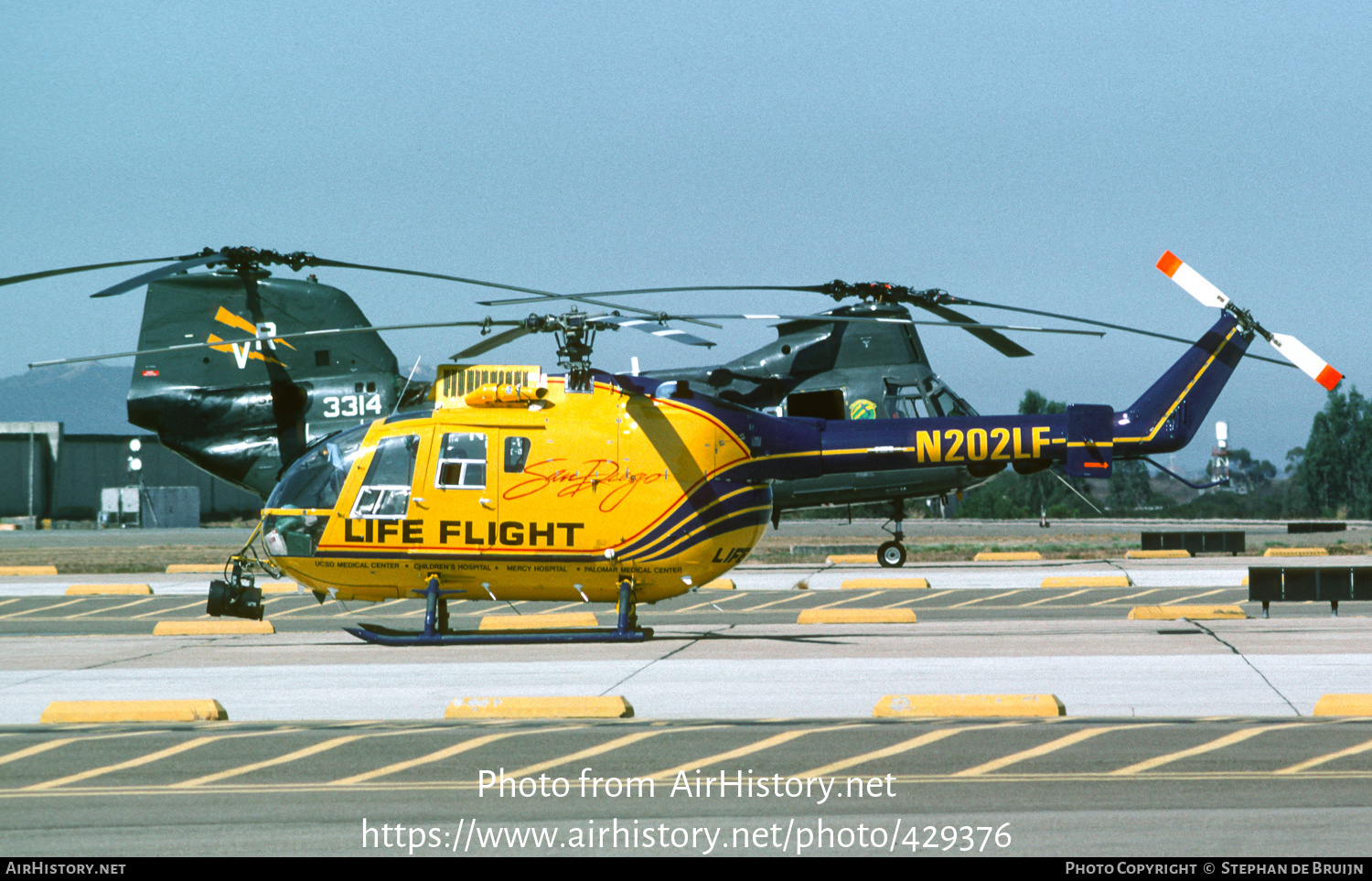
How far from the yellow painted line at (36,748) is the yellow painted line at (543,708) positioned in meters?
2.87

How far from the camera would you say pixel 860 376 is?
23.2 m

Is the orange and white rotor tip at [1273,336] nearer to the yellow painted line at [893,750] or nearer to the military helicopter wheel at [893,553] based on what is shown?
the military helicopter wheel at [893,553]

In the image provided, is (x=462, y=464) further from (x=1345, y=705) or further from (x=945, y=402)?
(x=945, y=402)

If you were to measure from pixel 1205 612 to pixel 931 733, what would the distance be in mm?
9072

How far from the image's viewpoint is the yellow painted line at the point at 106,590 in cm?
2286

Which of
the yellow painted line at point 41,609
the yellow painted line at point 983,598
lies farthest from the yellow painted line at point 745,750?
the yellow painted line at point 41,609

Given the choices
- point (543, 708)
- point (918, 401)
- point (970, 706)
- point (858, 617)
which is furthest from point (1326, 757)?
point (918, 401)

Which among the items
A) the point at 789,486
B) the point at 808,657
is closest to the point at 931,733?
the point at 808,657

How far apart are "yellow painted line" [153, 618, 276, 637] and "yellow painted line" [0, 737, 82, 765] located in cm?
728

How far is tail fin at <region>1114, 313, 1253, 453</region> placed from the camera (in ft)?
60.7

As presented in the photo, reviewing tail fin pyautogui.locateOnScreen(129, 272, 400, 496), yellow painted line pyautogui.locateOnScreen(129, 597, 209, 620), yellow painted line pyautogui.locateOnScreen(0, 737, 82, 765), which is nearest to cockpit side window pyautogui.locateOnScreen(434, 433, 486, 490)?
yellow painted line pyautogui.locateOnScreen(0, 737, 82, 765)

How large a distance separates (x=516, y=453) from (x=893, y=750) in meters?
7.16

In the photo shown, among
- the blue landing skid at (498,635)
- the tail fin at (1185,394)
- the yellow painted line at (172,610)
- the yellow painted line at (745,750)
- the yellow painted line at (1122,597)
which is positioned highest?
the tail fin at (1185,394)

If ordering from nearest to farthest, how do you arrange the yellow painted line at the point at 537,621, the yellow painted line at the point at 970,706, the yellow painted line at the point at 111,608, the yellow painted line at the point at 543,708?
1. the yellow painted line at the point at 970,706
2. the yellow painted line at the point at 543,708
3. the yellow painted line at the point at 537,621
4. the yellow painted line at the point at 111,608
